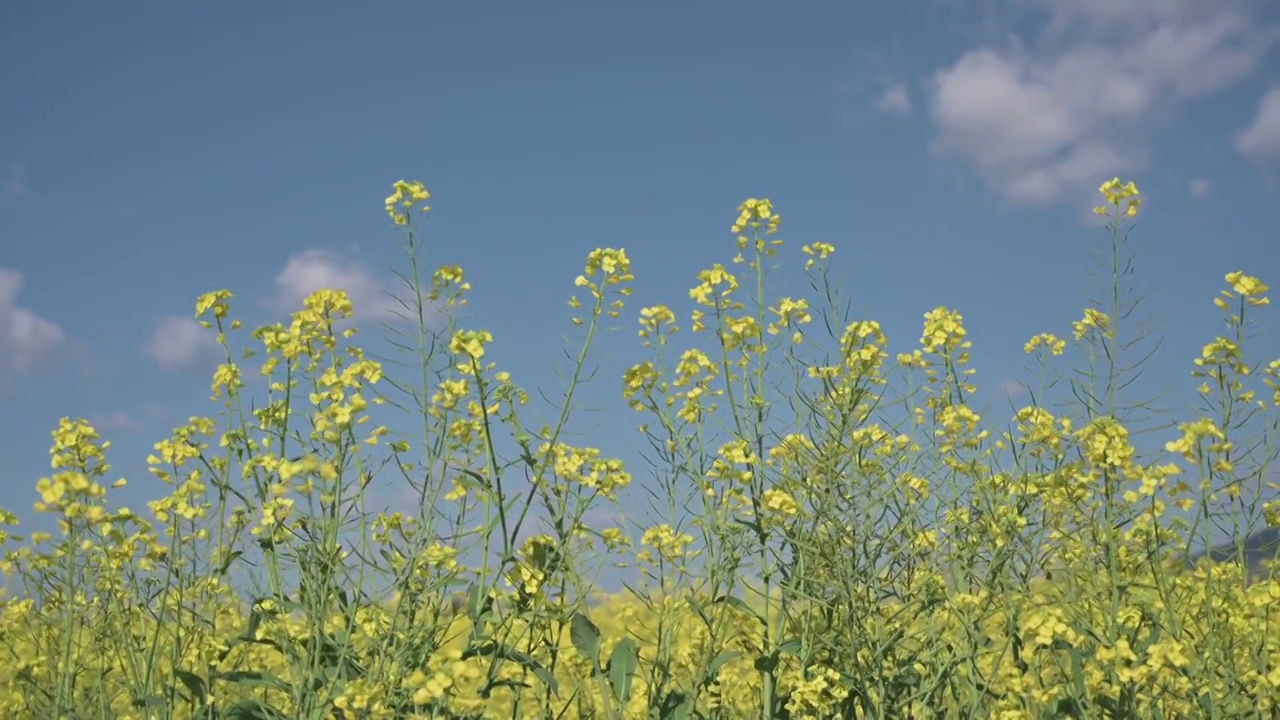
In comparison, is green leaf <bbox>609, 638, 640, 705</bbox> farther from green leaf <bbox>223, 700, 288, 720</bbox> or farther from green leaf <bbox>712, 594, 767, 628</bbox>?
green leaf <bbox>223, 700, 288, 720</bbox>

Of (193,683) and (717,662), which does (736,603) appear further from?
(193,683)

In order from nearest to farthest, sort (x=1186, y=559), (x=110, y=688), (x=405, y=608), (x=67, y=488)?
(x=67, y=488)
(x=405, y=608)
(x=1186, y=559)
(x=110, y=688)

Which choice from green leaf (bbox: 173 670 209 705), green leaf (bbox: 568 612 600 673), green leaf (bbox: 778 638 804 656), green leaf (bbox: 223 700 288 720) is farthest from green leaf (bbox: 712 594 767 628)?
green leaf (bbox: 173 670 209 705)

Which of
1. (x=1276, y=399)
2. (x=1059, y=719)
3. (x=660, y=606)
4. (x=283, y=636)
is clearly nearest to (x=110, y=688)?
(x=283, y=636)

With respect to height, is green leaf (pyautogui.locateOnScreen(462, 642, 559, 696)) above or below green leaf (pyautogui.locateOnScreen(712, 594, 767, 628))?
below

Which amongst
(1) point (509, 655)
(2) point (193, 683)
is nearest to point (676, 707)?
(1) point (509, 655)

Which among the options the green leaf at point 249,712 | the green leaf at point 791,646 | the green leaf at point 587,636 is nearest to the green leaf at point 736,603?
the green leaf at point 791,646

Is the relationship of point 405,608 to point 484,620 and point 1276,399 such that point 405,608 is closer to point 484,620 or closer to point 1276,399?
point 484,620

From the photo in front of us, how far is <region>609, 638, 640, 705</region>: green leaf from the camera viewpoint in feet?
11.0

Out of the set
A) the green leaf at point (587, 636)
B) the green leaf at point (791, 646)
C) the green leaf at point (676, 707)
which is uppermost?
the green leaf at point (587, 636)

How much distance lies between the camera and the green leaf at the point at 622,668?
3.36 metres

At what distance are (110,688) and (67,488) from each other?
2.82m

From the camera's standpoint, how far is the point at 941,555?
3.59 m

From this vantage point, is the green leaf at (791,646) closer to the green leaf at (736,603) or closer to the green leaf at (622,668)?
the green leaf at (736,603)
